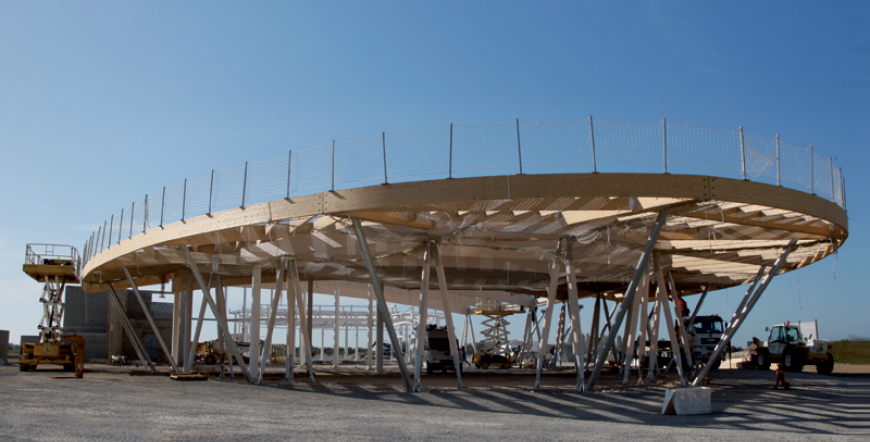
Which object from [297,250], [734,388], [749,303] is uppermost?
[297,250]

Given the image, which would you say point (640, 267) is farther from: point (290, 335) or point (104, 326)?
point (104, 326)

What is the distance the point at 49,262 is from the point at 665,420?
104 ft

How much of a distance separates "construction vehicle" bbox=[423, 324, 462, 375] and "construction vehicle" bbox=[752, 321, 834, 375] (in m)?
17.5

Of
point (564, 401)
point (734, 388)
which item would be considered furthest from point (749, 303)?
point (564, 401)

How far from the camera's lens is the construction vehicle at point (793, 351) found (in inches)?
1314

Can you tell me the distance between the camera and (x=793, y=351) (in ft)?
111

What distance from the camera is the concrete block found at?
14273 mm

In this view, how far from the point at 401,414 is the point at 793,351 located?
91.3 ft

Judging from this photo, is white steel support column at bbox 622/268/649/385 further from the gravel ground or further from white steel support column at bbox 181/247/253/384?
white steel support column at bbox 181/247/253/384

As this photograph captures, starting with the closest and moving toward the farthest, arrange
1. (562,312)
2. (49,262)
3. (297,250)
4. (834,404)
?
(834,404) < (297,250) < (49,262) < (562,312)

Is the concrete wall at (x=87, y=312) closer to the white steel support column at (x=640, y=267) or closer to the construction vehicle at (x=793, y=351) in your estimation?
the white steel support column at (x=640, y=267)

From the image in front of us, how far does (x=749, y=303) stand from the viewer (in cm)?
2197

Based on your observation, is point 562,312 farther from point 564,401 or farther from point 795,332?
point 564,401

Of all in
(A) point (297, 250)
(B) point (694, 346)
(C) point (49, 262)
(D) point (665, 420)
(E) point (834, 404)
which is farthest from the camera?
(B) point (694, 346)
